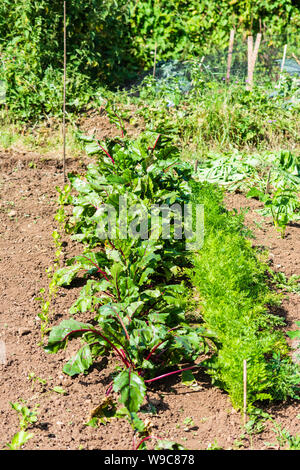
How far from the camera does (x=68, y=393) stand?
10.2ft

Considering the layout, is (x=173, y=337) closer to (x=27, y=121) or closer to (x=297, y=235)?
(x=297, y=235)

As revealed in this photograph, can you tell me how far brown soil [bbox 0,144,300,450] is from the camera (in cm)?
280

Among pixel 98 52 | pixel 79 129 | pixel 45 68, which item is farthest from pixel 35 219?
pixel 98 52

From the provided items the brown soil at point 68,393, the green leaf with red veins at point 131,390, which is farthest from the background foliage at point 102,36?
the green leaf with red veins at point 131,390

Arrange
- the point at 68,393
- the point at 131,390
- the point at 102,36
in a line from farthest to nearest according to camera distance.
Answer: the point at 102,36
the point at 68,393
the point at 131,390

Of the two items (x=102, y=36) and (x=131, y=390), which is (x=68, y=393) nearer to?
(x=131, y=390)

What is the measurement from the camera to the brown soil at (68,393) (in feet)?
9.20

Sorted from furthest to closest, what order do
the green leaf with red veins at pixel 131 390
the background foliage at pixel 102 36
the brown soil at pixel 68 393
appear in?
1. the background foliage at pixel 102 36
2. the brown soil at pixel 68 393
3. the green leaf with red veins at pixel 131 390

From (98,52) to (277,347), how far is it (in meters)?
5.88

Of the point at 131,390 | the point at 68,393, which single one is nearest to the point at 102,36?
the point at 68,393

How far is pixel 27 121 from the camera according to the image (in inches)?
282

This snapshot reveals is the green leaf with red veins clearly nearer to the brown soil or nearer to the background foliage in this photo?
the brown soil

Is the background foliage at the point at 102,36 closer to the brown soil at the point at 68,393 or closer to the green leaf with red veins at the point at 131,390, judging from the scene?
the brown soil at the point at 68,393

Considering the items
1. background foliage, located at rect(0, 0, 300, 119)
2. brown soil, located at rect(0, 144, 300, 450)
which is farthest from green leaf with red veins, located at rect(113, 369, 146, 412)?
background foliage, located at rect(0, 0, 300, 119)
